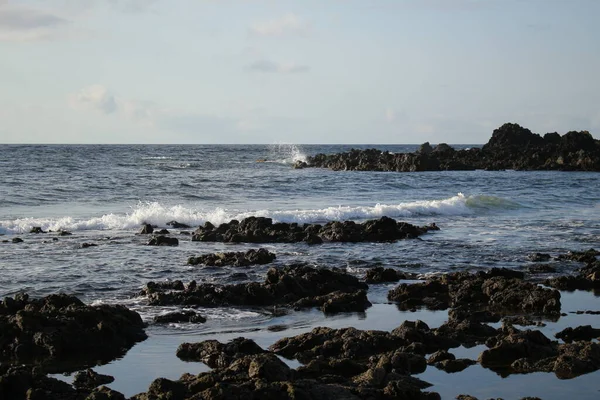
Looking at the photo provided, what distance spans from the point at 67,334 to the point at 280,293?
4.82 m

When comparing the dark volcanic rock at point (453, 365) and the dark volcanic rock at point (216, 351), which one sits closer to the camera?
the dark volcanic rock at point (453, 365)

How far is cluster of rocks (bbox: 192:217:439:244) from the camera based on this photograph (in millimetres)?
24516

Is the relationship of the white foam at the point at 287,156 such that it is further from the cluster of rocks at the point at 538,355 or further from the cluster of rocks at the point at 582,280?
the cluster of rocks at the point at 538,355

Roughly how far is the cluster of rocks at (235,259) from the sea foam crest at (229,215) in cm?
943

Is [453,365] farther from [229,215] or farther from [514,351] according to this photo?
[229,215]

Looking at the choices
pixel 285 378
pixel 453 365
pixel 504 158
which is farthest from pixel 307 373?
pixel 504 158

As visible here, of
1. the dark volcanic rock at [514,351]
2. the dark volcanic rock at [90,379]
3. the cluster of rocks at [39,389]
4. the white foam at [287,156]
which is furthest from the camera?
the white foam at [287,156]

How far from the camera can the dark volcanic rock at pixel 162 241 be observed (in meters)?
23.5

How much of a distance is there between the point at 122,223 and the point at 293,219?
6.70 metres

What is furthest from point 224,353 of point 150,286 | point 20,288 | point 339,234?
point 339,234

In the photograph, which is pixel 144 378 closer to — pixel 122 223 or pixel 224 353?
pixel 224 353

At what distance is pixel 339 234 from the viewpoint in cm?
2455

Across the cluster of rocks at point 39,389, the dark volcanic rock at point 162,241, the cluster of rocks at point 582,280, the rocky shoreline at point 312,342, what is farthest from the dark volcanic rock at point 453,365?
the dark volcanic rock at point 162,241

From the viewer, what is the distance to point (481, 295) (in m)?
15.4
